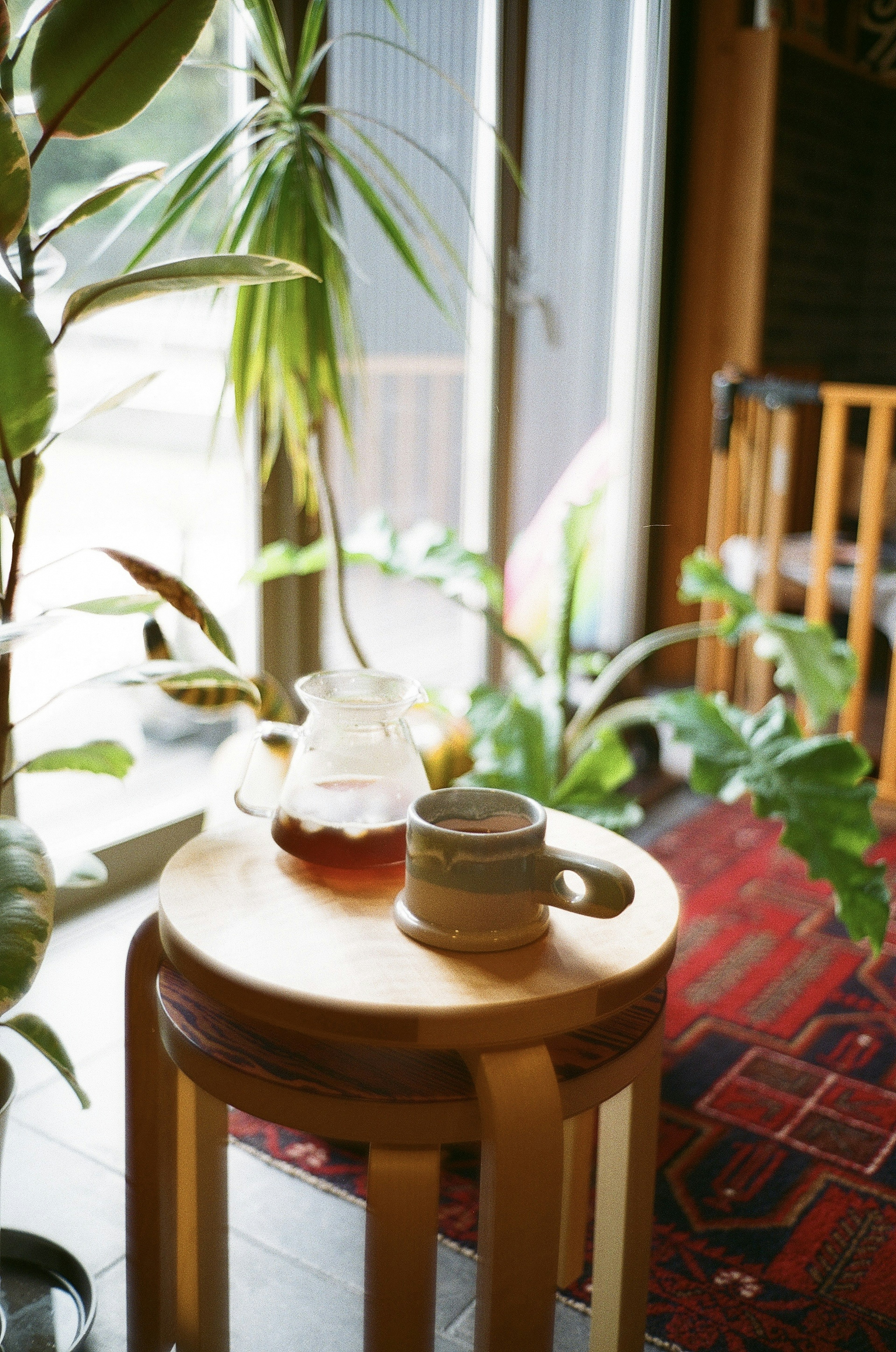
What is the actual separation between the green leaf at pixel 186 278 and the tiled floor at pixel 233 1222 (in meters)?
0.87

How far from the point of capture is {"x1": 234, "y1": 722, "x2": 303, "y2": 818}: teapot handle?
45.5 inches

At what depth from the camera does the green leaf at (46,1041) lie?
1.11 meters

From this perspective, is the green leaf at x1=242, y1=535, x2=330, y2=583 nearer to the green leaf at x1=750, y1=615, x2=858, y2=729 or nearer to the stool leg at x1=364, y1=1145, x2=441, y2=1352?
the green leaf at x1=750, y1=615, x2=858, y2=729

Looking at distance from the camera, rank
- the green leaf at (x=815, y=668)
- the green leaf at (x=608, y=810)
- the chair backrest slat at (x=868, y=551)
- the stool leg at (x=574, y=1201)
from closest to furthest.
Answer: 1. the stool leg at (x=574, y=1201)
2. the green leaf at (x=608, y=810)
3. the green leaf at (x=815, y=668)
4. the chair backrest slat at (x=868, y=551)

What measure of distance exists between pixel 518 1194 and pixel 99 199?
97cm

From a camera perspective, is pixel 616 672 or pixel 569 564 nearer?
pixel 569 564

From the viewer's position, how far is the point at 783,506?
3.01 m

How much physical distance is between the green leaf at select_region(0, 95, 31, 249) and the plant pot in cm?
79

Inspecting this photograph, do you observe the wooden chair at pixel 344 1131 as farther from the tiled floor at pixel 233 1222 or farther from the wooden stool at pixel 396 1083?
the tiled floor at pixel 233 1222

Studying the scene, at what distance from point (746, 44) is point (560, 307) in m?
1.04

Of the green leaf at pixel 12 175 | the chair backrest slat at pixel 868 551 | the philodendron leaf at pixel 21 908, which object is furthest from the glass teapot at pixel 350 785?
the chair backrest slat at pixel 868 551

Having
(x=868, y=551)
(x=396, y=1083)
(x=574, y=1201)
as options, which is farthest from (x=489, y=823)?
(x=868, y=551)

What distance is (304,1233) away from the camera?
1440 mm

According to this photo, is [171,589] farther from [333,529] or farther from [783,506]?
[783,506]
